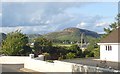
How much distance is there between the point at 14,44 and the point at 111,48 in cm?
1646

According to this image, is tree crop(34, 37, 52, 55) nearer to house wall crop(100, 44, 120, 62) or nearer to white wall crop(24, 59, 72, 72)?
house wall crop(100, 44, 120, 62)

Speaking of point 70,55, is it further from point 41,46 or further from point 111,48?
point 111,48

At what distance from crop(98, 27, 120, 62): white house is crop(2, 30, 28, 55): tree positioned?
14.3 metres

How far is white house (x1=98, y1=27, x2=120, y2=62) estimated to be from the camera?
36.2 m

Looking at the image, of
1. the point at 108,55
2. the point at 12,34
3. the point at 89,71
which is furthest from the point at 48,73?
the point at 12,34

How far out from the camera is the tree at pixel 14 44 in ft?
157

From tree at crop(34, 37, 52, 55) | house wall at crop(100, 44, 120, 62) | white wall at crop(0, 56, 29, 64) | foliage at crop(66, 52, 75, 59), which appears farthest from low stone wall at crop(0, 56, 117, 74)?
house wall at crop(100, 44, 120, 62)

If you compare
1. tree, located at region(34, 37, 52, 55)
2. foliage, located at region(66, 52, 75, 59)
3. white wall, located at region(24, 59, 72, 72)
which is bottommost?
white wall, located at region(24, 59, 72, 72)

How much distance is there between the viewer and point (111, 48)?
37281 millimetres

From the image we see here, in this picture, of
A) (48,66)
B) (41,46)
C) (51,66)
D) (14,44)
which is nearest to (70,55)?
(41,46)

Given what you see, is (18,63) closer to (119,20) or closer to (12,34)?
(12,34)

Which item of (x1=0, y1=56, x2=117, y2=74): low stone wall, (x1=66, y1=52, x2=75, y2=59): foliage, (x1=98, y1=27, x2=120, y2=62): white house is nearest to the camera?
(x1=0, y1=56, x2=117, y2=74): low stone wall

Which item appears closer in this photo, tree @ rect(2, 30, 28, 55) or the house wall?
the house wall

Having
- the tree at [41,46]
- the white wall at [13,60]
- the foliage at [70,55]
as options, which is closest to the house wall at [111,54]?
the foliage at [70,55]
